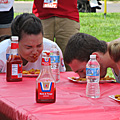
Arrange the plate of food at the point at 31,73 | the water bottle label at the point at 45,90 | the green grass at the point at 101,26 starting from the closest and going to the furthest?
the water bottle label at the point at 45,90
the plate of food at the point at 31,73
the green grass at the point at 101,26

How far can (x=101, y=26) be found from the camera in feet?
34.1

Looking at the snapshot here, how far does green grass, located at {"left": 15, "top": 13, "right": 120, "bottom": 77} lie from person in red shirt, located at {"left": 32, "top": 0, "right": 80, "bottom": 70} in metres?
4.58

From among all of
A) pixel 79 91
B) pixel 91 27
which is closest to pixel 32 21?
pixel 79 91

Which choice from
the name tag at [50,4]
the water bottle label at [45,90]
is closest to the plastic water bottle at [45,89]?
the water bottle label at [45,90]

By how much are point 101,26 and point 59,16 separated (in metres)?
6.40

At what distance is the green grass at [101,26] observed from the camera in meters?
9.26

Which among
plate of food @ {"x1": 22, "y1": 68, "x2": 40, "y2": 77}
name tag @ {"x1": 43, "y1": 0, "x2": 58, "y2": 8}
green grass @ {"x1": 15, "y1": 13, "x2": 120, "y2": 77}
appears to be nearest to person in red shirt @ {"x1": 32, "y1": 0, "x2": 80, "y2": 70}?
name tag @ {"x1": 43, "y1": 0, "x2": 58, "y2": 8}

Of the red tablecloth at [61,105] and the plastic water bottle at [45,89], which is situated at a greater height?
the plastic water bottle at [45,89]

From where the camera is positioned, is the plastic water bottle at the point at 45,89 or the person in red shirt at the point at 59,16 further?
the person in red shirt at the point at 59,16

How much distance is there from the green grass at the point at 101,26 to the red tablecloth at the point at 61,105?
654 centimetres

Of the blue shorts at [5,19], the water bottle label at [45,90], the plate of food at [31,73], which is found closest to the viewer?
the water bottle label at [45,90]

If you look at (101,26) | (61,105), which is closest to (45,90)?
(61,105)

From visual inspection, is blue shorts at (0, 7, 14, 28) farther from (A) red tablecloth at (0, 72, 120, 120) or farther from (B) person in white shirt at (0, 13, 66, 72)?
(A) red tablecloth at (0, 72, 120, 120)

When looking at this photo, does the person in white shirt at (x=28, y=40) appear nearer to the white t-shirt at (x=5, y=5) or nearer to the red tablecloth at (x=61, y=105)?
the red tablecloth at (x=61, y=105)
